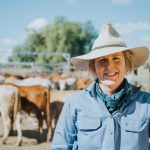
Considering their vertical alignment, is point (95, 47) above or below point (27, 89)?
above

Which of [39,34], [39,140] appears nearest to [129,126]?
[39,140]

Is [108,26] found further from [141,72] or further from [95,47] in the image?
[141,72]

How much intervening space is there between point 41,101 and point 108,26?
714 cm

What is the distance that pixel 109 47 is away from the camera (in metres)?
2.21

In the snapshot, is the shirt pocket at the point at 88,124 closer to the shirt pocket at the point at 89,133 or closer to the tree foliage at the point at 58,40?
the shirt pocket at the point at 89,133

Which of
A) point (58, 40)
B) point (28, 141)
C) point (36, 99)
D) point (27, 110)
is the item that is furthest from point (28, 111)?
point (58, 40)

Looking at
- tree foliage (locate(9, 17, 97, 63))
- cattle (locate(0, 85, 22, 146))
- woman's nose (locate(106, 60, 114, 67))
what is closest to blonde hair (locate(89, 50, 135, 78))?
woman's nose (locate(106, 60, 114, 67))

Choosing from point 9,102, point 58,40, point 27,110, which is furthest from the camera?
point 58,40

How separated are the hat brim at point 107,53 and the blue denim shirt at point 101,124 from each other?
0.21 metres

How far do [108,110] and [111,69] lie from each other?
251 millimetres

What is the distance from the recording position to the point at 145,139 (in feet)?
6.84

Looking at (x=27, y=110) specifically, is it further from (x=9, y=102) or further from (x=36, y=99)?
(x=9, y=102)

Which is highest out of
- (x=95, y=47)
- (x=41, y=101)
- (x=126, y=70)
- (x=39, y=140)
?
(x=95, y=47)

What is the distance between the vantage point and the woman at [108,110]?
6.78ft
